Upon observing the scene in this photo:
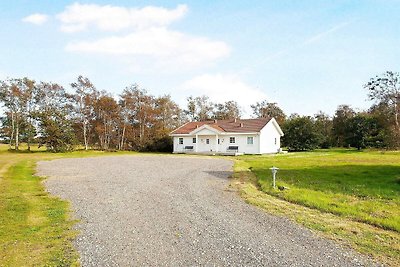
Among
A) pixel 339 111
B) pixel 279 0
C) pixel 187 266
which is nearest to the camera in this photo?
pixel 187 266

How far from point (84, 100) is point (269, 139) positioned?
86.2 feet

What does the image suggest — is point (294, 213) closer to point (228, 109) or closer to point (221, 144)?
point (221, 144)

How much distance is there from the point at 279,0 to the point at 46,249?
1329cm

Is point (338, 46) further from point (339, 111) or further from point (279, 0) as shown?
point (339, 111)

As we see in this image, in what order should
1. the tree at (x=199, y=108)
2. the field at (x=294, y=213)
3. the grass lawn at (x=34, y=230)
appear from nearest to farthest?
the grass lawn at (x=34, y=230) → the field at (x=294, y=213) → the tree at (x=199, y=108)

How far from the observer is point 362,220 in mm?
7914

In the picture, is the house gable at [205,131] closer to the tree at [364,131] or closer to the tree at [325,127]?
the tree at [325,127]

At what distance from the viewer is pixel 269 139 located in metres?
41.2

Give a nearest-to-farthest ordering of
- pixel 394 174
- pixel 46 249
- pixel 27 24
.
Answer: pixel 46 249, pixel 394 174, pixel 27 24

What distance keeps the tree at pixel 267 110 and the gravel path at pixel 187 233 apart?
5771cm

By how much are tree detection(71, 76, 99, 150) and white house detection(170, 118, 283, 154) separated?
13.3 meters

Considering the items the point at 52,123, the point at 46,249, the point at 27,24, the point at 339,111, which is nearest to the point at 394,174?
the point at 46,249

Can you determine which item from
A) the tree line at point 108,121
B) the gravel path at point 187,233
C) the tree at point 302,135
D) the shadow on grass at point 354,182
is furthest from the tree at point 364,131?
the gravel path at point 187,233

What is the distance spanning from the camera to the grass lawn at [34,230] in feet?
17.9
